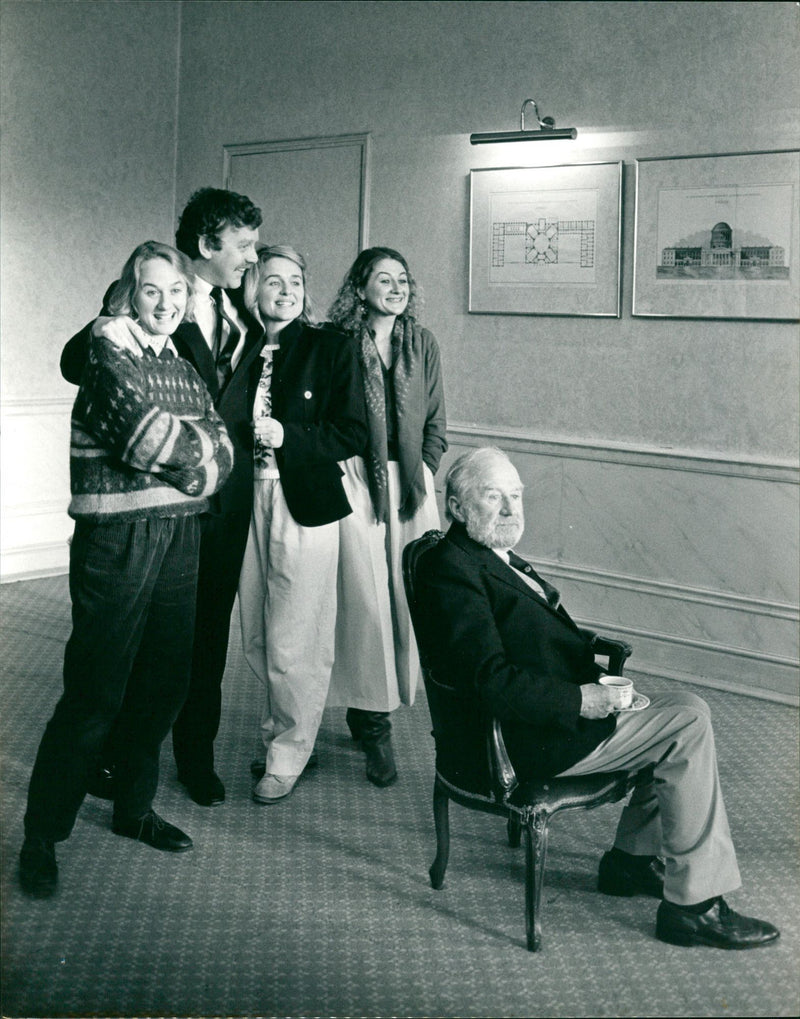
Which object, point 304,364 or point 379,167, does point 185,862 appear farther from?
point 379,167

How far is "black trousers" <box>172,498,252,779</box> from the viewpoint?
11.5 ft

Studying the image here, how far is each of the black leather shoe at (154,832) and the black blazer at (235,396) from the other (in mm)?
881

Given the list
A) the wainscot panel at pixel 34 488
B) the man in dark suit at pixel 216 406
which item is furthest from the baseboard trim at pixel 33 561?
the man in dark suit at pixel 216 406

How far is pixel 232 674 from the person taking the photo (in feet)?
16.3

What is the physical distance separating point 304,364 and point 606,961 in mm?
1830

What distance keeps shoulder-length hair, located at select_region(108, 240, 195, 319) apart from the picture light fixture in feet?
8.75

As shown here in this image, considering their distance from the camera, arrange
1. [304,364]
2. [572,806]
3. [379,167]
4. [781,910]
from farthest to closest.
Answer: [379,167] → [304,364] → [781,910] → [572,806]

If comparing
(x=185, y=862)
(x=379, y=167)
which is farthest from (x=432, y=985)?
(x=379, y=167)

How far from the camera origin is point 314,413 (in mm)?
3584

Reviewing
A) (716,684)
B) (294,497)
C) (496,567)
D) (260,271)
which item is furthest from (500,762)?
(716,684)

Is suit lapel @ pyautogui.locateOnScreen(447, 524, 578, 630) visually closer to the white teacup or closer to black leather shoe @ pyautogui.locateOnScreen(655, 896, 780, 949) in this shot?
the white teacup

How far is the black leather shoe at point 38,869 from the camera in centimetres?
298

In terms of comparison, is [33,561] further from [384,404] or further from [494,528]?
[494,528]

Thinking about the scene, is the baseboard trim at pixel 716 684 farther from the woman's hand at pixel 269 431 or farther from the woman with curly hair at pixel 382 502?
the woman's hand at pixel 269 431
